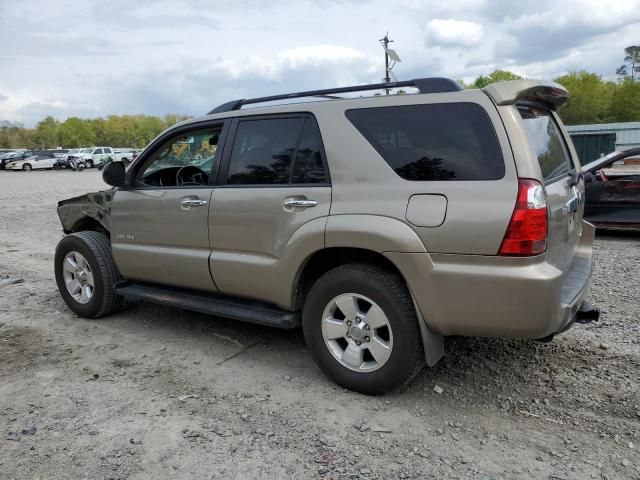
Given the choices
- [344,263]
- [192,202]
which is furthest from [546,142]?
[192,202]

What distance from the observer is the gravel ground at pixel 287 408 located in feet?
9.12

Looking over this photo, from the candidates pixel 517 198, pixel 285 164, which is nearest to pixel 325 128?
pixel 285 164

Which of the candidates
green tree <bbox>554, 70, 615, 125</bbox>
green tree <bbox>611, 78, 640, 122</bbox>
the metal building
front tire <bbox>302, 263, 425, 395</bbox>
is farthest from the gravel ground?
green tree <bbox>554, 70, 615, 125</bbox>

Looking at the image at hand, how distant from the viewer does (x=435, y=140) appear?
→ 3135mm

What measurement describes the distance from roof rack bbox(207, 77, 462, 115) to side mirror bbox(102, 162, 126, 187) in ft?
3.23

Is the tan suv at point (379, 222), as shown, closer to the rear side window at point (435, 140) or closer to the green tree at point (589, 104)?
the rear side window at point (435, 140)

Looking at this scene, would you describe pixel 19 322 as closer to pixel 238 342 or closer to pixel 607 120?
pixel 238 342

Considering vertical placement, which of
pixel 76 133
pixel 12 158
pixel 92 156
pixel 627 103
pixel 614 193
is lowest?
pixel 614 193

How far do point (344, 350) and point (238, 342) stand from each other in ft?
4.10

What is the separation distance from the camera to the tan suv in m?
2.91

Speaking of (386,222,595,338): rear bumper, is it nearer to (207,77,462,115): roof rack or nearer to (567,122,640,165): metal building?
(207,77,462,115): roof rack

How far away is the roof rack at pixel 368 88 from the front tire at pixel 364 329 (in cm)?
114

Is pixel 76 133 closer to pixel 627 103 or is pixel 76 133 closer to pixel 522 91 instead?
pixel 627 103

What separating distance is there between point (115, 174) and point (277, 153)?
65.9 inches
